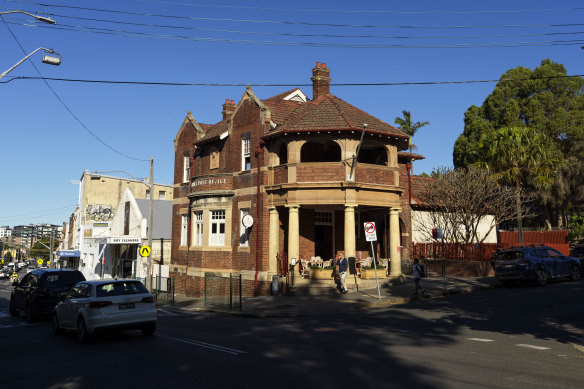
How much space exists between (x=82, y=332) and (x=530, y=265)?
58.1ft

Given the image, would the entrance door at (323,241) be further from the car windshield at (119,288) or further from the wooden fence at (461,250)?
the car windshield at (119,288)

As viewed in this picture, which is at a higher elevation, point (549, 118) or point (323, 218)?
point (549, 118)

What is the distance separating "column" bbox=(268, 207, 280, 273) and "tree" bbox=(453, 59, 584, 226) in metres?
22.9

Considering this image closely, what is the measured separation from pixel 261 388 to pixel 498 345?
552cm

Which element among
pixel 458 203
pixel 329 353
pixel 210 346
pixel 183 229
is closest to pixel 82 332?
pixel 210 346

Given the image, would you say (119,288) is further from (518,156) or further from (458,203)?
(518,156)

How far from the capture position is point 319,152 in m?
24.6

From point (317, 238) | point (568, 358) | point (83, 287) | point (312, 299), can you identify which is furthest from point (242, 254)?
point (568, 358)

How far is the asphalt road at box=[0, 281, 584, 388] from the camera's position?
6.88 metres

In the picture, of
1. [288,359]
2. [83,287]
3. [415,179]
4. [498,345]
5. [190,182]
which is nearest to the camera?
[288,359]

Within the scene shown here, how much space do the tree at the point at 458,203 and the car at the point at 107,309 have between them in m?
20.1

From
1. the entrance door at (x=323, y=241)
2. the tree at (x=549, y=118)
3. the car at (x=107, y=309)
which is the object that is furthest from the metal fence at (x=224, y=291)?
the tree at (x=549, y=118)

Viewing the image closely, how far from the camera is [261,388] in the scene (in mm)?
6371

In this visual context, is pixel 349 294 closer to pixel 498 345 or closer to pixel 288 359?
pixel 498 345
